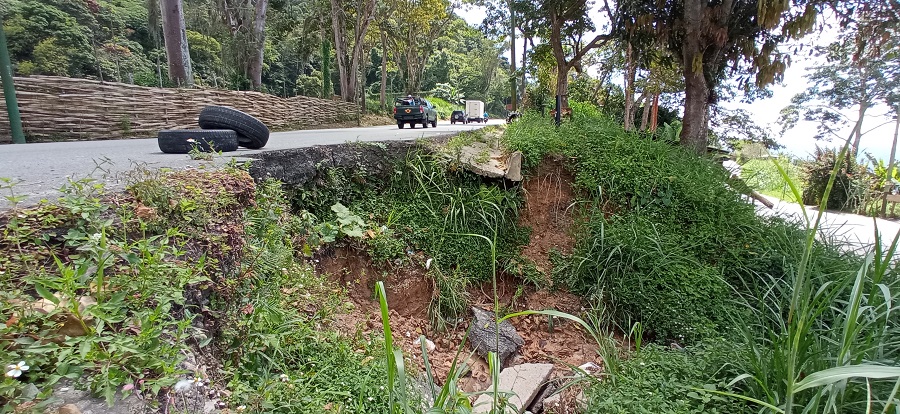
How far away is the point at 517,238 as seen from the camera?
15.5 feet

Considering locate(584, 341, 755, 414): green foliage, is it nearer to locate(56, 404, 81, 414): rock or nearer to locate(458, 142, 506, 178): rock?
locate(56, 404, 81, 414): rock

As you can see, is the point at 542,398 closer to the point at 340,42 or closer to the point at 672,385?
the point at 672,385

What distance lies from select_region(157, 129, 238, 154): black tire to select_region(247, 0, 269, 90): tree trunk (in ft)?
42.4

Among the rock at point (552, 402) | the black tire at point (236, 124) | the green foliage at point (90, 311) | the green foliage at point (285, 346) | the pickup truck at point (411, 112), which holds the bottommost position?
the rock at point (552, 402)

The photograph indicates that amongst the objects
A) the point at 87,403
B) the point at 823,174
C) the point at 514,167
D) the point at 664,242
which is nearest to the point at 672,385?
the point at 664,242

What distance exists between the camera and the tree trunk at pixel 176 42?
1005cm

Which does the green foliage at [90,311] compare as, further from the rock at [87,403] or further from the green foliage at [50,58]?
the green foliage at [50,58]

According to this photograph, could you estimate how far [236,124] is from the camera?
14.0 ft

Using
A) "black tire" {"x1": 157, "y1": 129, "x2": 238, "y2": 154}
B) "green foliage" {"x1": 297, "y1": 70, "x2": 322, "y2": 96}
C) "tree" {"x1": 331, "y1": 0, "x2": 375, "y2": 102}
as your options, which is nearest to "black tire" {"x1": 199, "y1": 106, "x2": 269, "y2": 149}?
"black tire" {"x1": 157, "y1": 129, "x2": 238, "y2": 154}

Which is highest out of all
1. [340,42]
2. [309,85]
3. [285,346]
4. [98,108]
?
[340,42]

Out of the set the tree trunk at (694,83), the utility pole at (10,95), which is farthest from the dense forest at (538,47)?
the utility pole at (10,95)

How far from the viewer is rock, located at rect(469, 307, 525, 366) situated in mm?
3533

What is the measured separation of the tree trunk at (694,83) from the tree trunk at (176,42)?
11323 millimetres

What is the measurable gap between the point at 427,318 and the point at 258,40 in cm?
1507
